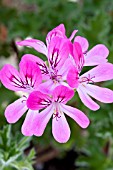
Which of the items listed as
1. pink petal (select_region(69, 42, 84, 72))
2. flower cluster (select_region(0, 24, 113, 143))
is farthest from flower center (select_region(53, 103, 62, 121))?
pink petal (select_region(69, 42, 84, 72))

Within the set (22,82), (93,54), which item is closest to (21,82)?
(22,82)

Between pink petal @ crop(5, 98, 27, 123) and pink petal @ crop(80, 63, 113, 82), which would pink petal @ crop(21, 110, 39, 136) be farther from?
pink petal @ crop(80, 63, 113, 82)

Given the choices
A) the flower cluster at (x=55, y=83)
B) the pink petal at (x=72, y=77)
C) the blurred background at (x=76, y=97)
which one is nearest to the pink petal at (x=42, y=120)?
the flower cluster at (x=55, y=83)

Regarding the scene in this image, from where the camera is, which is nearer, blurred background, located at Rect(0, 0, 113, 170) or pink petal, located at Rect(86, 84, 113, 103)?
pink petal, located at Rect(86, 84, 113, 103)

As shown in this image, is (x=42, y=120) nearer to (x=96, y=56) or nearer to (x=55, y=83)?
(x=55, y=83)

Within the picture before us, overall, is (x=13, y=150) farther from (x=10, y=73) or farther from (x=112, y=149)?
(x=112, y=149)

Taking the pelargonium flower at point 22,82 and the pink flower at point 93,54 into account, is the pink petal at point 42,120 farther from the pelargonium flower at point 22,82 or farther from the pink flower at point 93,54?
the pink flower at point 93,54
